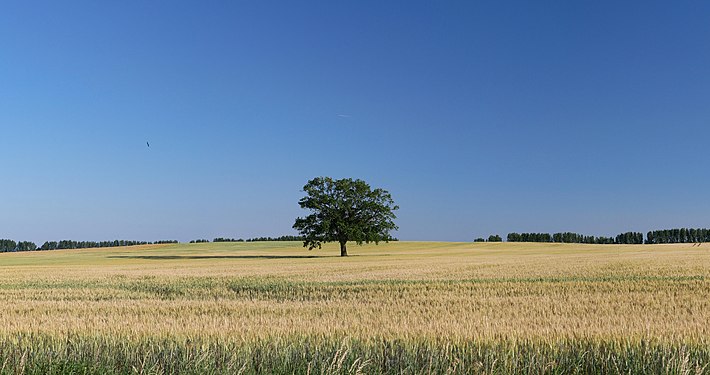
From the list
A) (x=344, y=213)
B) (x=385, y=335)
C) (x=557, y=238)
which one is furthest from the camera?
(x=557, y=238)

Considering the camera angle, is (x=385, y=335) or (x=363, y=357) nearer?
(x=363, y=357)

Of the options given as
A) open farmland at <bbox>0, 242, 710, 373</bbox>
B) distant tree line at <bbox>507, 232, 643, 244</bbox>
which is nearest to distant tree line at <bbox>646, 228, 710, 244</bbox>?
distant tree line at <bbox>507, 232, 643, 244</bbox>

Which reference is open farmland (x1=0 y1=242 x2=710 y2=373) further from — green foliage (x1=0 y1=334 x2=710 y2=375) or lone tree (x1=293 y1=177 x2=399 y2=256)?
lone tree (x1=293 y1=177 x2=399 y2=256)

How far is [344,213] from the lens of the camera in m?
69.2

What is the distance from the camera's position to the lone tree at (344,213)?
67875 millimetres

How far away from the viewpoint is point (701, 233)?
194m

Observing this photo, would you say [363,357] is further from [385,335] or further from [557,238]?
[557,238]

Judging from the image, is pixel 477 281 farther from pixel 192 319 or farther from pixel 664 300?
pixel 192 319

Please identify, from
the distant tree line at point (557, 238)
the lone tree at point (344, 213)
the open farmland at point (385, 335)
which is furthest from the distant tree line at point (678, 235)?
the open farmland at point (385, 335)

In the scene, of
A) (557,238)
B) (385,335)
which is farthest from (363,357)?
(557,238)

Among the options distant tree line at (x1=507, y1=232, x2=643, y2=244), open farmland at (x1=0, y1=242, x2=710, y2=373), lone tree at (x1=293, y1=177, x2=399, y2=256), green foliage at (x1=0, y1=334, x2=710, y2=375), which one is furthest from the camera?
distant tree line at (x1=507, y1=232, x2=643, y2=244)

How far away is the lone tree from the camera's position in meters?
67.9

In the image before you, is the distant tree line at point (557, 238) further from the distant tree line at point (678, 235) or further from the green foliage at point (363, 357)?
the green foliage at point (363, 357)

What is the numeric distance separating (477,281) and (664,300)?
939cm
